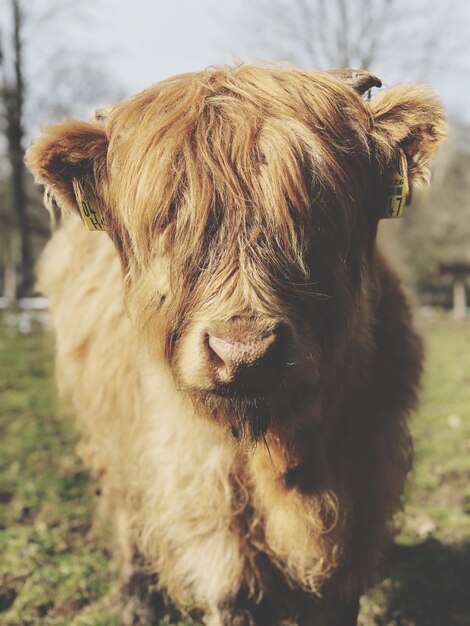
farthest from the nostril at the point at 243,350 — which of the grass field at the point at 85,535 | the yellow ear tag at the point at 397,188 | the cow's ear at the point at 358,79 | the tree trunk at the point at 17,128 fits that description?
the tree trunk at the point at 17,128

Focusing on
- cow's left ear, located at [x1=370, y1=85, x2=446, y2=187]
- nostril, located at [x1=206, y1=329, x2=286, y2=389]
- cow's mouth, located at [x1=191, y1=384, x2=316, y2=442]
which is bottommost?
cow's mouth, located at [x1=191, y1=384, x2=316, y2=442]

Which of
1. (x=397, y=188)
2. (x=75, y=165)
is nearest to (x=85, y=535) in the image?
(x=75, y=165)

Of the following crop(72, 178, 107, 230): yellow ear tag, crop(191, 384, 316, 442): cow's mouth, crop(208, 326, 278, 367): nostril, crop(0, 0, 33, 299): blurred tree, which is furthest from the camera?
crop(0, 0, 33, 299): blurred tree

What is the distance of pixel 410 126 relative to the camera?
2160 millimetres

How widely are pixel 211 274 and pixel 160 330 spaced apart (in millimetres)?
278

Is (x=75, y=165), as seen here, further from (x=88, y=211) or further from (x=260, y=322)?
(x=260, y=322)

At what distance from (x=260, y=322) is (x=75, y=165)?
887 mm

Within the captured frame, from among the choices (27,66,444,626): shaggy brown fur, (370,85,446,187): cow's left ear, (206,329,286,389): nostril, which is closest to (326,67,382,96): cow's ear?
(27,66,444,626): shaggy brown fur

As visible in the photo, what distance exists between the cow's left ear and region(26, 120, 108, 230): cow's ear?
2.94 ft

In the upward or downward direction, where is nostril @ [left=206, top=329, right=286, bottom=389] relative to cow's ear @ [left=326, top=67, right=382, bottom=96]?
downward

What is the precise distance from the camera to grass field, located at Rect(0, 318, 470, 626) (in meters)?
3.38

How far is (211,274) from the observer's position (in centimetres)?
194

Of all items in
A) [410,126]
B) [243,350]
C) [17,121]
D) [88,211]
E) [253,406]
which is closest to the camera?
[243,350]

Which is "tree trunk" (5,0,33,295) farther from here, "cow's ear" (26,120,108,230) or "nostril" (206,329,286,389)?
"nostril" (206,329,286,389)
